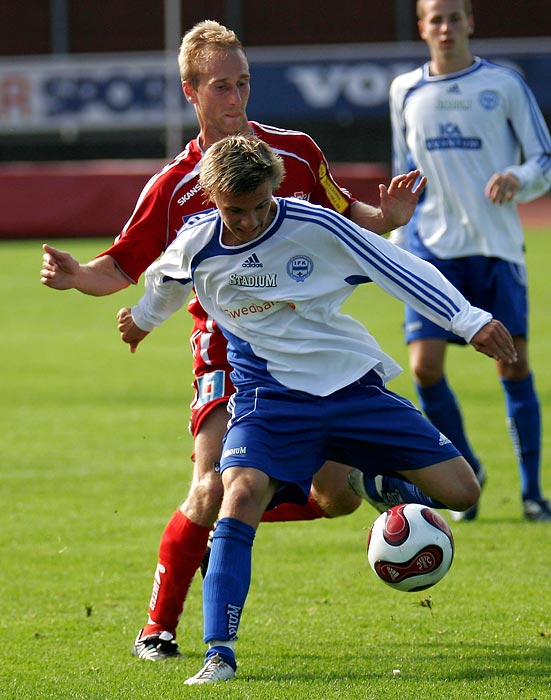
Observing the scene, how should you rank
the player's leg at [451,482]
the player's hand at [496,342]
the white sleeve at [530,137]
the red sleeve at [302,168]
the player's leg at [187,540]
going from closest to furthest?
1. the player's hand at [496,342]
2. the player's leg at [451,482]
3. the player's leg at [187,540]
4. the red sleeve at [302,168]
5. the white sleeve at [530,137]

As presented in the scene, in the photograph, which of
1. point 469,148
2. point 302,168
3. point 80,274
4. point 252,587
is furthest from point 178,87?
point 80,274

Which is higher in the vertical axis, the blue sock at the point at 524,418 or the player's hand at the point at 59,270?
the player's hand at the point at 59,270

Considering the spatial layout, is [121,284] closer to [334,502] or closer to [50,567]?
[334,502]

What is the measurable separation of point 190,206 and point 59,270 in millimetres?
574

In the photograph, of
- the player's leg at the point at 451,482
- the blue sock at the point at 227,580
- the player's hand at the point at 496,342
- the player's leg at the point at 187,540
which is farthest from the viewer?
the player's leg at the point at 187,540

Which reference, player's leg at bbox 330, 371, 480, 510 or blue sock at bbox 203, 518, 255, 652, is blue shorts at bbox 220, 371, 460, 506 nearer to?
player's leg at bbox 330, 371, 480, 510

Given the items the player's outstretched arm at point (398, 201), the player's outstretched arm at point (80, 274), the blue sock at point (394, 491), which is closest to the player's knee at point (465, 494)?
the blue sock at point (394, 491)

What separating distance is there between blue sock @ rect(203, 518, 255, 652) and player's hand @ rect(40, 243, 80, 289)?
118cm

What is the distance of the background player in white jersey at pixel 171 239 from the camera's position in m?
5.02

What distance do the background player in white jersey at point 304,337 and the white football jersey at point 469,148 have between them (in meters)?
2.74

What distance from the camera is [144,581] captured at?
613cm

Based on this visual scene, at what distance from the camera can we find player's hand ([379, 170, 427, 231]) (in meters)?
5.21

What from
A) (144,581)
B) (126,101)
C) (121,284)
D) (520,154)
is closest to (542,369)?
(520,154)

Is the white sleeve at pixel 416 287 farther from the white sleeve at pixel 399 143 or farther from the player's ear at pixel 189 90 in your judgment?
the white sleeve at pixel 399 143
